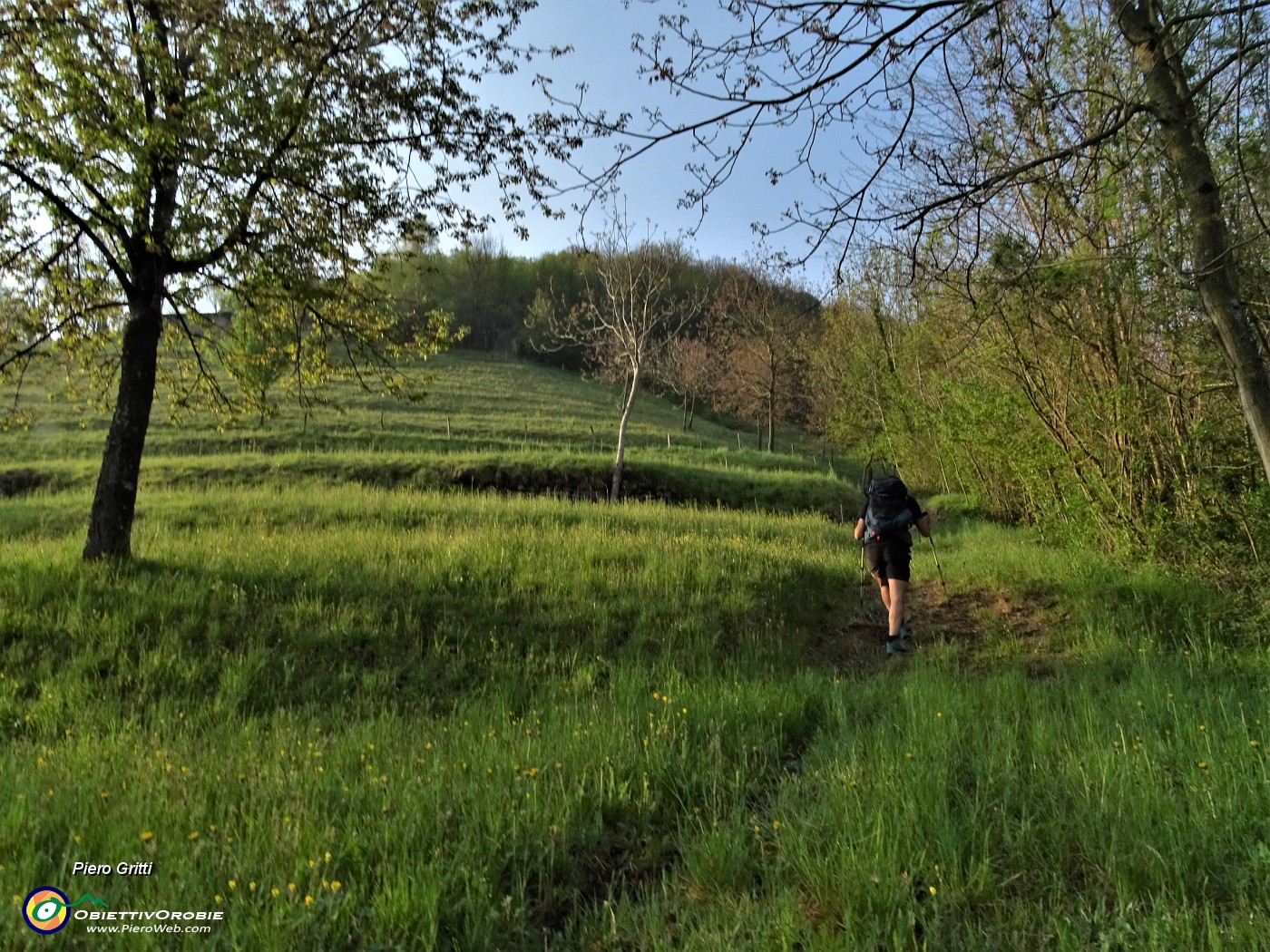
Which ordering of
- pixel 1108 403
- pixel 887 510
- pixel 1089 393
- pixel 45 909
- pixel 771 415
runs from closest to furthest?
pixel 45 909
pixel 887 510
pixel 1108 403
pixel 1089 393
pixel 771 415

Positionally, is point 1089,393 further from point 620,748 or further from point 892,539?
point 620,748

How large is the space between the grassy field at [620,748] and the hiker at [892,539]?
414mm

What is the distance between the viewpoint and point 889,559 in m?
6.84

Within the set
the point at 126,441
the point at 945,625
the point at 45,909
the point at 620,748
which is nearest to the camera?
the point at 45,909

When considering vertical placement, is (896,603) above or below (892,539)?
below

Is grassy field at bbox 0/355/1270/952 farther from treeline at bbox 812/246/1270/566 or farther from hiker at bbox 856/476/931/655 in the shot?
treeline at bbox 812/246/1270/566

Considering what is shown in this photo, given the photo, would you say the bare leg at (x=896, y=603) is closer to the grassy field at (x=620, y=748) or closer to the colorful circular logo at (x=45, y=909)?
the grassy field at (x=620, y=748)

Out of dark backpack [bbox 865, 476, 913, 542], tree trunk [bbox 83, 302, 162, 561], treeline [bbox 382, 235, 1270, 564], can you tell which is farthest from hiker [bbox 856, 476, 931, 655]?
tree trunk [bbox 83, 302, 162, 561]

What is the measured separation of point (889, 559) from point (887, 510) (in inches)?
20.3

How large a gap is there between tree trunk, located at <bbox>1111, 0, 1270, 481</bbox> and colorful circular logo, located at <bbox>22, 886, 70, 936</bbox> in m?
6.62

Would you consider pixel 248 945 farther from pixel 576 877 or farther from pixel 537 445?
pixel 537 445

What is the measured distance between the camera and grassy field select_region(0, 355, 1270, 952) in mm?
2541

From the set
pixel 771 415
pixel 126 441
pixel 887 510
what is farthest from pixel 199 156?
pixel 771 415

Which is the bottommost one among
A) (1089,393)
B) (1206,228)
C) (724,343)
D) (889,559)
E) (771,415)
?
(889,559)
